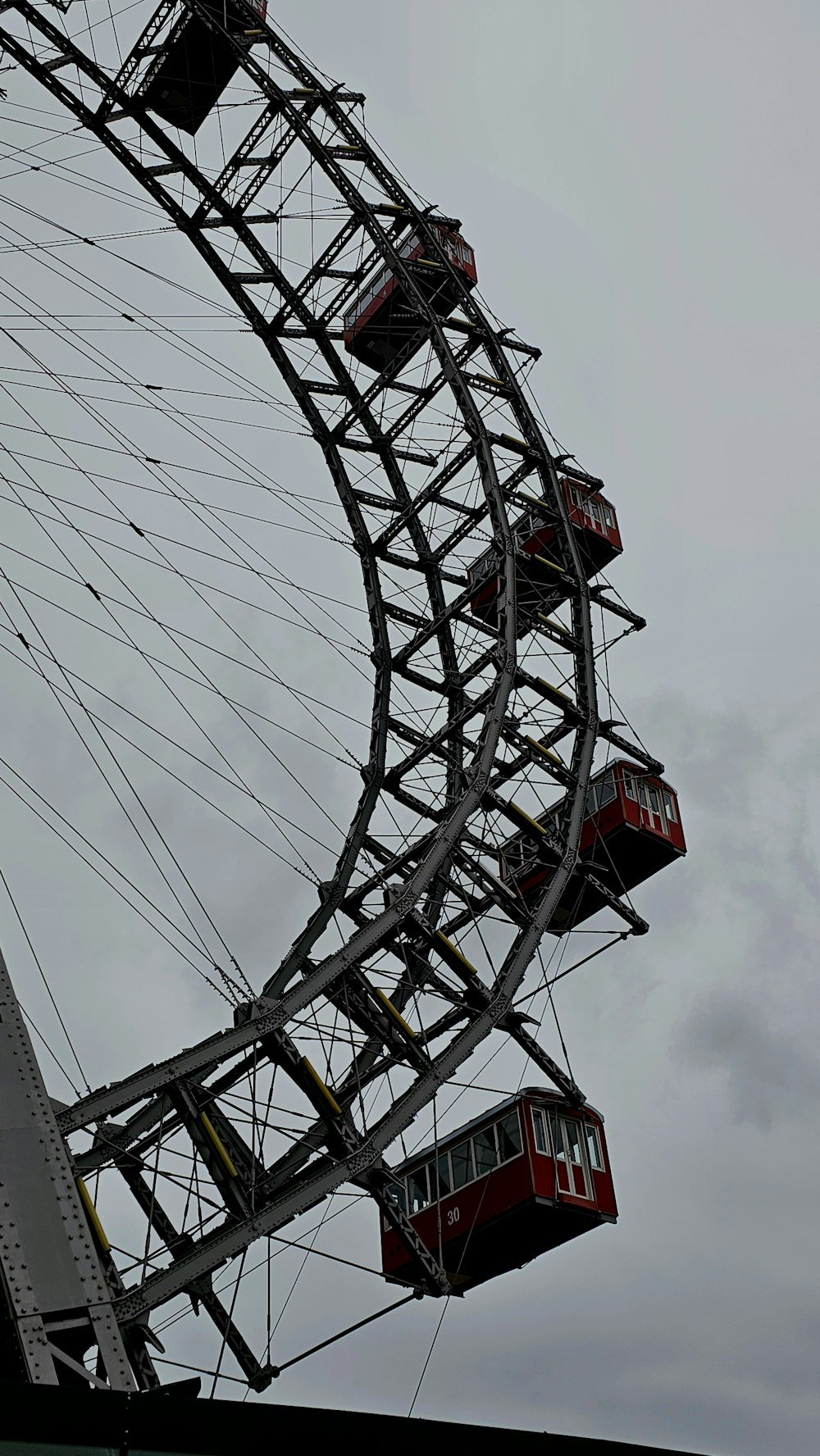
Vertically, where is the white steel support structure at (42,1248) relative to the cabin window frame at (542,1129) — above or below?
below

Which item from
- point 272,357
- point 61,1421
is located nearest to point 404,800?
point 272,357

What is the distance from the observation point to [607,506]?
38.2 metres

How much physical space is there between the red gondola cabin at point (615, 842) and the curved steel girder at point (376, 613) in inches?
73.6

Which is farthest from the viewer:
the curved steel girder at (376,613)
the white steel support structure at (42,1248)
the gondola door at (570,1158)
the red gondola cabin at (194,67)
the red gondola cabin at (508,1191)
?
the red gondola cabin at (194,67)

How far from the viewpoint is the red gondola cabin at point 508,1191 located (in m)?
26.0

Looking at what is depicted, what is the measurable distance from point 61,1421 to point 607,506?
30.2m

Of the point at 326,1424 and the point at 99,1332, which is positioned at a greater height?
the point at 99,1332

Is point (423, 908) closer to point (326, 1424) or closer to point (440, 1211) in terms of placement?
point (440, 1211)

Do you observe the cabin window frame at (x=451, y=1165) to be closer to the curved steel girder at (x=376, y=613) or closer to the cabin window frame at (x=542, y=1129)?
the cabin window frame at (x=542, y=1129)

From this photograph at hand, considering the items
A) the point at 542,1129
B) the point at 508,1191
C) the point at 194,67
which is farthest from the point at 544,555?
the point at 508,1191

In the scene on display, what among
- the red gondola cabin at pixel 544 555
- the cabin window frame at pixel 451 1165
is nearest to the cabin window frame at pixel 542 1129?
the cabin window frame at pixel 451 1165

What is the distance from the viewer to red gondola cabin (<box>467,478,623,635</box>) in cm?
3284

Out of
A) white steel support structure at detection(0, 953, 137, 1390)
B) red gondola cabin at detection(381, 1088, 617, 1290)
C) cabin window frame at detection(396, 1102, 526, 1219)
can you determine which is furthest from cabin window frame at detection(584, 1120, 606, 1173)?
white steel support structure at detection(0, 953, 137, 1390)

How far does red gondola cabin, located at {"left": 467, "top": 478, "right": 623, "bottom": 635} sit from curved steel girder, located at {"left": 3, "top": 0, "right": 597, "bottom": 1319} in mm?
714
